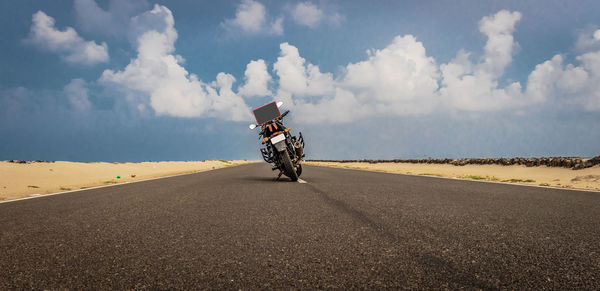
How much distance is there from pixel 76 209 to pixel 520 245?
21.7ft

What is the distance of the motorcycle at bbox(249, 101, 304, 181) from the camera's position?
1014 cm

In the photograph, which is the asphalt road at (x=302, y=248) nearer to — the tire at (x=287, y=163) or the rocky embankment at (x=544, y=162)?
the tire at (x=287, y=163)

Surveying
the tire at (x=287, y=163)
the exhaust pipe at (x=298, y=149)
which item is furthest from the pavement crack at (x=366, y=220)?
the exhaust pipe at (x=298, y=149)

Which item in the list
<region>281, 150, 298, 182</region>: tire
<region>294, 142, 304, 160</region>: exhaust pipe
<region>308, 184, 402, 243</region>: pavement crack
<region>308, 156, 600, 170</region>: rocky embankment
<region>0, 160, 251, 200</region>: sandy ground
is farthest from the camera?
<region>308, 156, 600, 170</region>: rocky embankment

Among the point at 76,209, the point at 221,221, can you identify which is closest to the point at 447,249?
the point at 221,221

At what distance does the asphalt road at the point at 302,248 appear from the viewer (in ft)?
6.55

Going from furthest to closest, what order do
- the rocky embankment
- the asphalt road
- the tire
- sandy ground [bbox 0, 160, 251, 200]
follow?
the rocky embankment
the tire
sandy ground [bbox 0, 160, 251, 200]
the asphalt road

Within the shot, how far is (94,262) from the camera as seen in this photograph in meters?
2.40

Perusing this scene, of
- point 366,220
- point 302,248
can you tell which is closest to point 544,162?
point 366,220

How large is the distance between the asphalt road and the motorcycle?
5.33 meters

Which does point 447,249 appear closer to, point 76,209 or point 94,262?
point 94,262

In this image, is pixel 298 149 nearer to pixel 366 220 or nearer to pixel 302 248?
pixel 366 220

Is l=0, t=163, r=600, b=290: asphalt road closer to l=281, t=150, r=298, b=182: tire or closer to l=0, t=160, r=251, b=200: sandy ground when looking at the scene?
l=281, t=150, r=298, b=182: tire

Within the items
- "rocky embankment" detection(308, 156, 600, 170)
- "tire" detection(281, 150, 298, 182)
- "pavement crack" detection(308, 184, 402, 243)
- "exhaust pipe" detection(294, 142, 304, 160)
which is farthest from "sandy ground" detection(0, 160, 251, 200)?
"rocky embankment" detection(308, 156, 600, 170)
